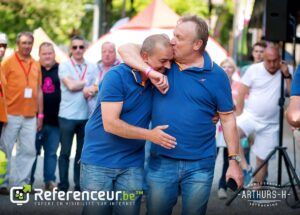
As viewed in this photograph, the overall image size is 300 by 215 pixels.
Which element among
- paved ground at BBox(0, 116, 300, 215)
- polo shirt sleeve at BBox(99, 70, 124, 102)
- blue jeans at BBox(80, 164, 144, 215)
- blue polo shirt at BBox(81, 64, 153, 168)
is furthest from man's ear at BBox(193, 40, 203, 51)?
paved ground at BBox(0, 116, 300, 215)

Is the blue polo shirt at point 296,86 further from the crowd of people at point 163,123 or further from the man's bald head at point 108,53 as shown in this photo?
the man's bald head at point 108,53

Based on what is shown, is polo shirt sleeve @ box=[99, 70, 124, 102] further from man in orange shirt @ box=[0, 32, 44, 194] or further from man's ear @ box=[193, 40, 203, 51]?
man in orange shirt @ box=[0, 32, 44, 194]

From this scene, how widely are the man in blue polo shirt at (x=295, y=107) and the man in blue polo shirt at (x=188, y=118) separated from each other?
413 millimetres

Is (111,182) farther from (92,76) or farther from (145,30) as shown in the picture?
(145,30)

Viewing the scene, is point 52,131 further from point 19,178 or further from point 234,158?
point 234,158

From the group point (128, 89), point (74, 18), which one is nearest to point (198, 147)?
point (128, 89)

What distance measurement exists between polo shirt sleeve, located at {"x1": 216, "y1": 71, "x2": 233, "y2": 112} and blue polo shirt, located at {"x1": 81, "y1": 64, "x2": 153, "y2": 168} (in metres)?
0.47

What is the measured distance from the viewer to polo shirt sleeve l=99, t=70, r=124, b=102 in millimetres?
4926

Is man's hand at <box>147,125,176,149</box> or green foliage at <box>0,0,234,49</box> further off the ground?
green foliage at <box>0,0,234,49</box>

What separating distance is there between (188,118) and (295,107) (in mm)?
773

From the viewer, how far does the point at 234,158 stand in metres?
5.27

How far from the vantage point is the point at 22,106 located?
8906 mm

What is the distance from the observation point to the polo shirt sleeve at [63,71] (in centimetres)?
904

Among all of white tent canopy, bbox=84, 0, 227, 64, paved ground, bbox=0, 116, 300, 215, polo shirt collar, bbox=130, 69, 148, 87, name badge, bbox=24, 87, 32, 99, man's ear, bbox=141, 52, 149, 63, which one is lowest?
paved ground, bbox=0, 116, 300, 215
